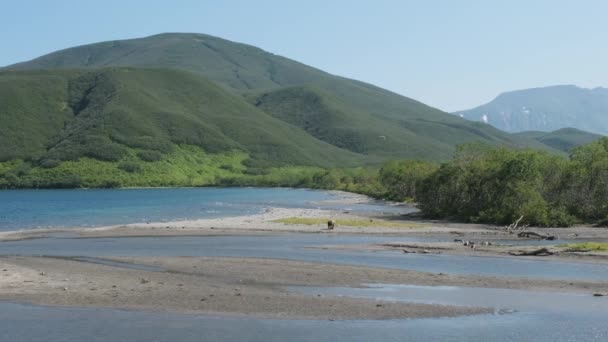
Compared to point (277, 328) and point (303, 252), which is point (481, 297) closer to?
point (277, 328)

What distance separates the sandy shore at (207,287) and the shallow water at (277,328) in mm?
1291

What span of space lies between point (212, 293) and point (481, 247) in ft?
87.2

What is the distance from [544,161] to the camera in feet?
298

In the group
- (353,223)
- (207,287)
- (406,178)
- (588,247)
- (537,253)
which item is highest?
(406,178)

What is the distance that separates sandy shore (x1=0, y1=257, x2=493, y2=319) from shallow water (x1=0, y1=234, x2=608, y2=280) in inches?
179

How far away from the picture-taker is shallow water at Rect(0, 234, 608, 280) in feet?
137

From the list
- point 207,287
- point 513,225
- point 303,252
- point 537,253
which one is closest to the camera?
point 207,287

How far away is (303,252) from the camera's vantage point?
172 feet

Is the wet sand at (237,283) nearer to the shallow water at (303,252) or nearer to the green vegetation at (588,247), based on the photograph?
the green vegetation at (588,247)

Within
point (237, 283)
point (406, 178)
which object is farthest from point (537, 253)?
point (406, 178)

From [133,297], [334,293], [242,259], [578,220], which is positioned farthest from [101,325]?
[578,220]

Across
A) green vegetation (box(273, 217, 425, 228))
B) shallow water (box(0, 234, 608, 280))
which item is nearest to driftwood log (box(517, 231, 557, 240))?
shallow water (box(0, 234, 608, 280))

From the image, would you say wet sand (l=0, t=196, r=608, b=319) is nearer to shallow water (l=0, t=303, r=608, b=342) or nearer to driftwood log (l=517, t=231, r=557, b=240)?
shallow water (l=0, t=303, r=608, b=342)

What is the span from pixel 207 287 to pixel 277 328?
9244 millimetres
